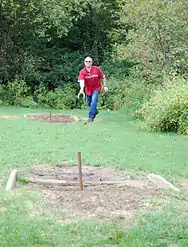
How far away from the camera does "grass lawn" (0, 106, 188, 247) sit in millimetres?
3975

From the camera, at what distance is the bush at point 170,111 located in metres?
12.1

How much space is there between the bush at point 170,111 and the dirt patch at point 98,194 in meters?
5.25

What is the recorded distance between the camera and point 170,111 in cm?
1229

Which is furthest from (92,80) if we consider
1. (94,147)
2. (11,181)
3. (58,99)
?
(58,99)

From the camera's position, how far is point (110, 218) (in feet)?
15.1

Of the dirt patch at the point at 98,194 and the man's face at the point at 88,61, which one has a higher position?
the man's face at the point at 88,61

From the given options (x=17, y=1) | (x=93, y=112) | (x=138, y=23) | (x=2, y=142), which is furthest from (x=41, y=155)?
(x=17, y=1)

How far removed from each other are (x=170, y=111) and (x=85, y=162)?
4977 millimetres

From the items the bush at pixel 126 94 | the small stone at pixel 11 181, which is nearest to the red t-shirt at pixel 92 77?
the bush at pixel 126 94

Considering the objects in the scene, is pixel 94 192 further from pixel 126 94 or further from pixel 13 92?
pixel 13 92

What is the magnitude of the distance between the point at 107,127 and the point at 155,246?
901 centimetres

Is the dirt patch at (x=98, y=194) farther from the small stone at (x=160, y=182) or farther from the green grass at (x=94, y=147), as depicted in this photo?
the green grass at (x=94, y=147)

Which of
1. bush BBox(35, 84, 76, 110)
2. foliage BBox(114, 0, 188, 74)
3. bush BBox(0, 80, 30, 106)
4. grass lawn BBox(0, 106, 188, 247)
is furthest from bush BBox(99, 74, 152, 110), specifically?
bush BBox(0, 80, 30, 106)

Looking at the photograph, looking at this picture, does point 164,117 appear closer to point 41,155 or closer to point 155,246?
point 41,155
